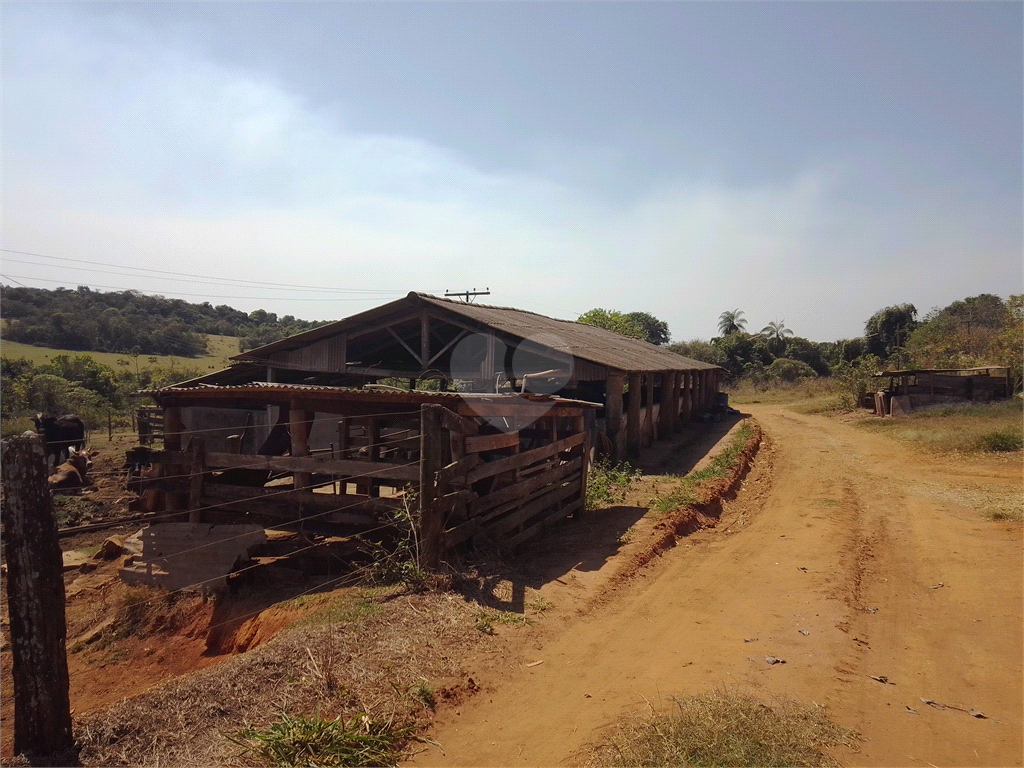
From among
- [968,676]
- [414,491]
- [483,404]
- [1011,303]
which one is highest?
[1011,303]

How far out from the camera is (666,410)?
23.1 metres

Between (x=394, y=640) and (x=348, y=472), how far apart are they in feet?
8.75

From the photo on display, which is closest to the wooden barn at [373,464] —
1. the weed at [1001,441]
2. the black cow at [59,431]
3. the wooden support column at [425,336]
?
the wooden support column at [425,336]

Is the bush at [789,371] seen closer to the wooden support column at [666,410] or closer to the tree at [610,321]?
the tree at [610,321]

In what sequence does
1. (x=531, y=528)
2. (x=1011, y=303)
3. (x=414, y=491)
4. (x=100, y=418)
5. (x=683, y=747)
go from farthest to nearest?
(x=1011, y=303) < (x=100, y=418) < (x=531, y=528) < (x=414, y=491) < (x=683, y=747)

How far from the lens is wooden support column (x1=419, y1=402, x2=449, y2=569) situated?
6637 millimetres

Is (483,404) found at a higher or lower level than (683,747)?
higher

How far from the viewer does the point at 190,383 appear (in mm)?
15766

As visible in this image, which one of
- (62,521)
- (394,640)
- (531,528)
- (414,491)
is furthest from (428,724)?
(62,521)

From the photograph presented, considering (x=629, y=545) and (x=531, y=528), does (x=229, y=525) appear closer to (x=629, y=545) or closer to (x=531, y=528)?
(x=531, y=528)

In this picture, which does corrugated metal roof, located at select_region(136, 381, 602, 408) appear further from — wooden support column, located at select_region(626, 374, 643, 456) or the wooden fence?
wooden support column, located at select_region(626, 374, 643, 456)

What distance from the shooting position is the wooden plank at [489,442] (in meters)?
7.63

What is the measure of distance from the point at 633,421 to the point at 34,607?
1589cm

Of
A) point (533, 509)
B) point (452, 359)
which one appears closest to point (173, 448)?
point (533, 509)
